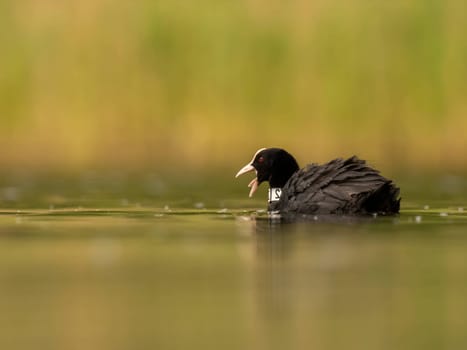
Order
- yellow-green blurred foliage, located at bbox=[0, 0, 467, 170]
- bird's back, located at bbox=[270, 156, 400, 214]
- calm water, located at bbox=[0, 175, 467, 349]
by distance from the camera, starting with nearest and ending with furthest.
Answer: calm water, located at bbox=[0, 175, 467, 349], bird's back, located at bbox=[270, 156, 400, 214], yellow-green blurred foliage, located at bbox=[0, 0, 467, 170]

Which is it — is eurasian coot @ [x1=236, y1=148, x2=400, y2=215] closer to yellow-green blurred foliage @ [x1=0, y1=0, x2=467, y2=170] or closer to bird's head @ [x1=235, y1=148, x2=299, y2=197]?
bird's head @ [x1=235, y1=148, x2=299, y2=197]

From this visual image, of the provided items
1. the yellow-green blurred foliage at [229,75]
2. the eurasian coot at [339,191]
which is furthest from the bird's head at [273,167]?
the yellow-green blurred foliage at [229,75]

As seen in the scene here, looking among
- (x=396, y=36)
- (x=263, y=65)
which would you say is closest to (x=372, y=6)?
(x=396, y=36)

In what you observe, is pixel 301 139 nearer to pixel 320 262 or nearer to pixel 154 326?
pixel 320 262

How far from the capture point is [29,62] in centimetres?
8794

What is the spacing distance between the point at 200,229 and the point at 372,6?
2612 inches

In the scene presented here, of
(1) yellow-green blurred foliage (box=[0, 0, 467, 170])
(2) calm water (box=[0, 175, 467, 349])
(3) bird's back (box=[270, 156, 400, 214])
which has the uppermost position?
(1) yellow-green blurred foliage (box=[0, 0, 467, 170])

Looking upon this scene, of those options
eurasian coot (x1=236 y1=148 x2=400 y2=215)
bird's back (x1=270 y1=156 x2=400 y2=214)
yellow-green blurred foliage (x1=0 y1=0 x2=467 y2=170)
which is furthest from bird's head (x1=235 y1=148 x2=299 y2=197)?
yellow-green blurred foliage (x1=0 y1=0 x2=467 y2=170)

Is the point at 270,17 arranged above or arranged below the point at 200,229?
above

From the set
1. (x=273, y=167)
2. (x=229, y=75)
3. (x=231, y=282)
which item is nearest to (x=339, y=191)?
(x=273, y=167)

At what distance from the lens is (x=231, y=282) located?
1869 cm

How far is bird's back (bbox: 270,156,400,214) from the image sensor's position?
2675 centimetres

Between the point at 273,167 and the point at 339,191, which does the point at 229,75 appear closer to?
the point at 273,167

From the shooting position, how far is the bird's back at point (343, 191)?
26750 millimetres
